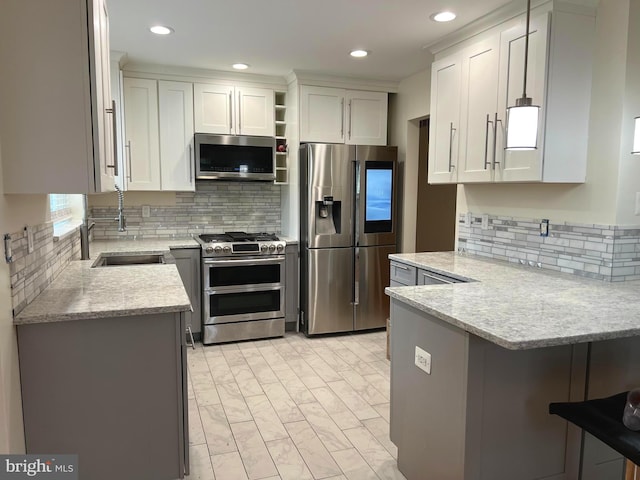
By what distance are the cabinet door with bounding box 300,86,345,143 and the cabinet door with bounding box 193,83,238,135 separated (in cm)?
68

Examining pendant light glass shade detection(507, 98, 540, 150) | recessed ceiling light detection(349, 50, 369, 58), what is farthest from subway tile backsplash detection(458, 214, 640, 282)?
recessed ceiling light detection(349, 50, 369, 58)

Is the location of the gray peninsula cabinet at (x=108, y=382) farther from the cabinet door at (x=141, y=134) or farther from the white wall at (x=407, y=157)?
the white wall at (x=407, y=157)

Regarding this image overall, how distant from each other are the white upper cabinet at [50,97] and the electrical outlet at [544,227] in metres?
2.45

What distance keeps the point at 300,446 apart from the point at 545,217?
6.47 ft

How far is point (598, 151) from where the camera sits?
248 cm

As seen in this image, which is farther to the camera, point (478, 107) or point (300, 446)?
point (478, 107)

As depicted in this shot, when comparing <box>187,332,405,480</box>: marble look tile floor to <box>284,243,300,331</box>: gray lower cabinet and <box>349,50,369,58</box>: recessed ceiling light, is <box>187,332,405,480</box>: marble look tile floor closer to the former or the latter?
<box>284,243,300,331</box>: gray lower cabinet

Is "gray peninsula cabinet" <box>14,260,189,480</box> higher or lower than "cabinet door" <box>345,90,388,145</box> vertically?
lower

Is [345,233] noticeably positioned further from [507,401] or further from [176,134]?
[507,401]

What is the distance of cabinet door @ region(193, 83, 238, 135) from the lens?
4195 millimetres

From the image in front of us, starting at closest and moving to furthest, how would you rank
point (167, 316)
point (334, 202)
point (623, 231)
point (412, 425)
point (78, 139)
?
1. point (78, 139)
2. point (167, 316)
3. point (412, 425)
4. point (623, 231)
5. point (334, 202)

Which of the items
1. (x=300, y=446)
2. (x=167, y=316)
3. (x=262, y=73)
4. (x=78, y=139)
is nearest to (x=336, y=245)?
(x=262, y=73)

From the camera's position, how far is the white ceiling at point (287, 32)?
8.79ft

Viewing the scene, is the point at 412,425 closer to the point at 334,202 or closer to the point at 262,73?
the point at 334,202
